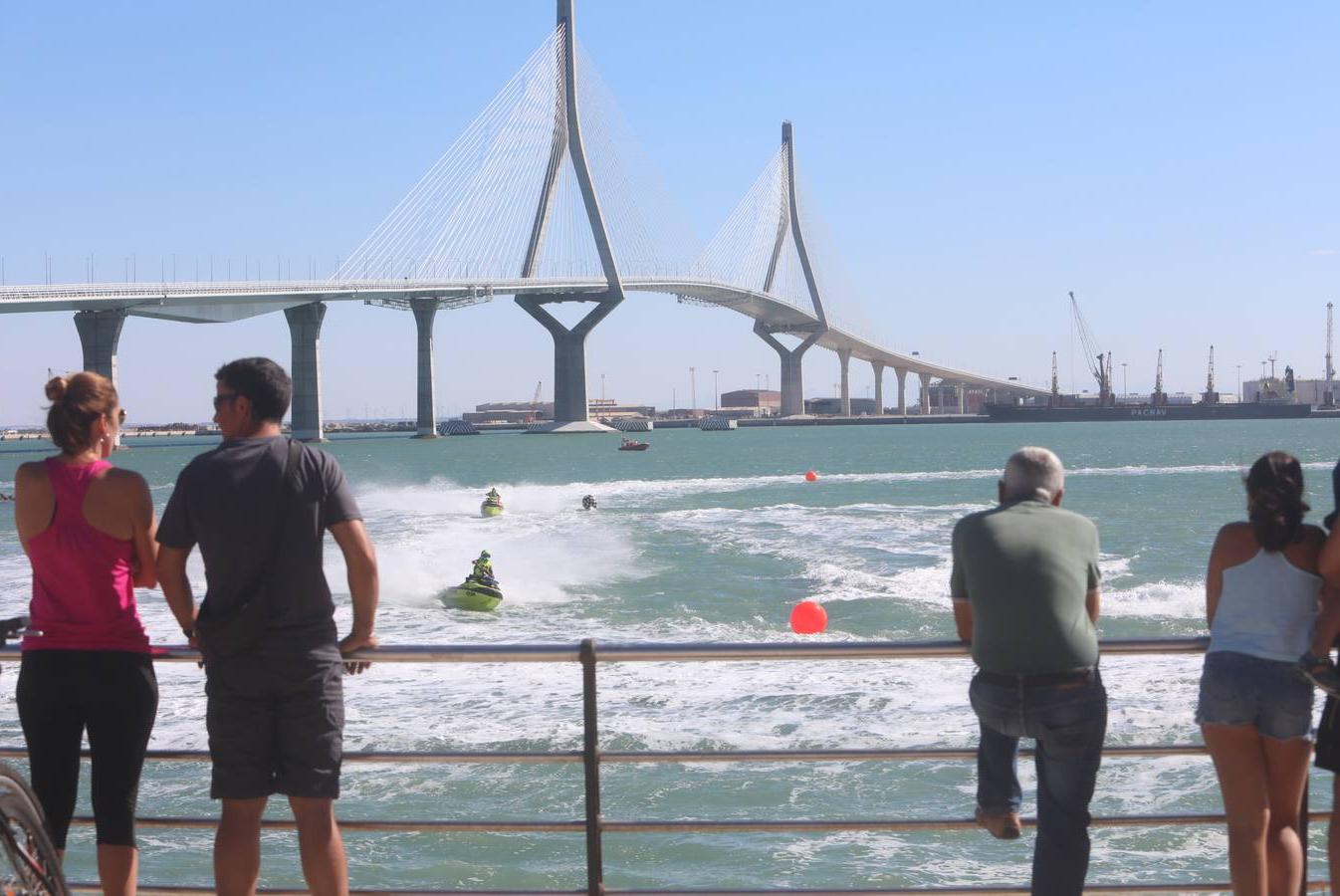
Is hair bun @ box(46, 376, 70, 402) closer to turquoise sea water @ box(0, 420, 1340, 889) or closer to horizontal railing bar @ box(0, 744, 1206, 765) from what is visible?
horizontal railing bar @ box(0, 744, 1206, 765)

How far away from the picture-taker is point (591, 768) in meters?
3.38

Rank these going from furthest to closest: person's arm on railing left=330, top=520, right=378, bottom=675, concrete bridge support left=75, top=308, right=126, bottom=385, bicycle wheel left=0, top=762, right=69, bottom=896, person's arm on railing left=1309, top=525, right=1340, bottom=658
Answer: concrete bridge support left=75, top=308, right=126, bottom=385 < person's arm on railing left=330, top=520, right=378, bottom=675 < person's arm on railing left=1309, top=525, right=1340, bottom=658 < bicycle wheel left=0, top=762, right=69, bottom=896

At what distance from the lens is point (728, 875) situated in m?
7.06

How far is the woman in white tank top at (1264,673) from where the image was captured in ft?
10.3

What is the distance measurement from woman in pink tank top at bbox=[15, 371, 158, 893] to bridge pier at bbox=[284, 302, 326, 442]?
75797 millimetres

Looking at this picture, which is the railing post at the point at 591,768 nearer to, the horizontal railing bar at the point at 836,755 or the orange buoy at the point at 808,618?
the horizontal railing bar at the point at 836,755

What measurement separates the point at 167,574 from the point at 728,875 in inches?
175

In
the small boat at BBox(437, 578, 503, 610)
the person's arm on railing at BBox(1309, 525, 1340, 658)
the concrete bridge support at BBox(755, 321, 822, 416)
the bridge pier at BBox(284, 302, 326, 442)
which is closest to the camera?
the person's arm on railing at BBox(1309, 525, 1340, 658)

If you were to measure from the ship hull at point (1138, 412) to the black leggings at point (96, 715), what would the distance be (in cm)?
15203

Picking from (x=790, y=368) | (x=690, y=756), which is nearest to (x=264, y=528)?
(x=690, y=756)

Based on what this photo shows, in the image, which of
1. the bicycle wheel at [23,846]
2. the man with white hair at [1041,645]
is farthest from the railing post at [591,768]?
the bicycle wheel at [23,846]

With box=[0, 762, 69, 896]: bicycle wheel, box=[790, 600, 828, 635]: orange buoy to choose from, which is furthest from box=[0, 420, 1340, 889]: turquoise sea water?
box=[0, 762, 69, 896]: bicycle wheel

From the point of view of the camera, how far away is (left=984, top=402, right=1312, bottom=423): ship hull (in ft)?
495

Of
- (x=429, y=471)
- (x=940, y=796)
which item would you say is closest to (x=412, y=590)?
(x=940, y=796)
